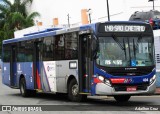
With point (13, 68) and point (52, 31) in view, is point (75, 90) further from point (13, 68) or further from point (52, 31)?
point (13, 68)

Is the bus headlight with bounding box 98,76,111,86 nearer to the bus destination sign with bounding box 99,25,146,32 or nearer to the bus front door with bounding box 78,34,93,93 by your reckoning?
the bus front door with bounding box 78,34,93,93

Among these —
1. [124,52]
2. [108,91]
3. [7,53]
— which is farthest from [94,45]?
[7,53]

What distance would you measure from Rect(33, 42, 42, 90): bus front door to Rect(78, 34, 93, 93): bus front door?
13.9 feet

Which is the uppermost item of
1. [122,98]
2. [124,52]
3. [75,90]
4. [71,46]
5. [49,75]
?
[71,46]

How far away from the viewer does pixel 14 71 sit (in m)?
23.7

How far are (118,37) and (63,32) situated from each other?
9.75ft

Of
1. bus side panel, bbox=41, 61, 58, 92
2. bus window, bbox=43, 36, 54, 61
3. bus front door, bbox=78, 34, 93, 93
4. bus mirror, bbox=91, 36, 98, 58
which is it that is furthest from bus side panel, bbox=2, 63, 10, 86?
bus mirror, bbox=91, 36, 98, 58

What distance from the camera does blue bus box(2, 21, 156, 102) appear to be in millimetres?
15453

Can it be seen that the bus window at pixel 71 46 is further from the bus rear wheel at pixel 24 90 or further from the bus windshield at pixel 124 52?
the bus rear wheel at pixel 24 90

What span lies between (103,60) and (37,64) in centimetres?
587

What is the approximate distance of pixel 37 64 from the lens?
20.8 m

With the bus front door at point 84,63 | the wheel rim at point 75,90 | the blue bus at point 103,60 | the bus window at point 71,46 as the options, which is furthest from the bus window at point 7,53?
the bus front door at point 84,63

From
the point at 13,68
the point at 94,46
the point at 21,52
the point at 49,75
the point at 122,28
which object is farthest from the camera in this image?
the point at 13,68

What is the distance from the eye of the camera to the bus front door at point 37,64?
20.5 meters
